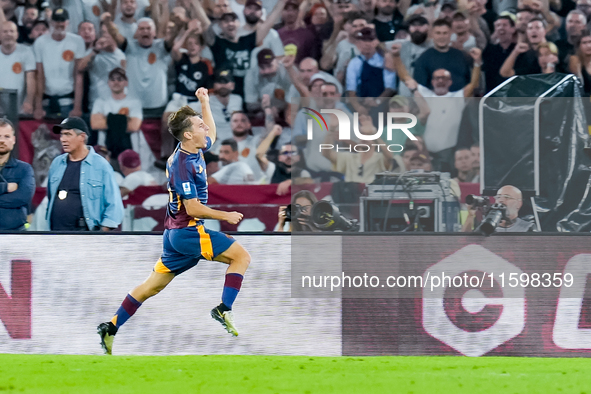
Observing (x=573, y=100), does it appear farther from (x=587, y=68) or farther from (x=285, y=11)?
(x=285, y=11)

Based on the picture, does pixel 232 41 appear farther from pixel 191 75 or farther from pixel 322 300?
pixel 322 300

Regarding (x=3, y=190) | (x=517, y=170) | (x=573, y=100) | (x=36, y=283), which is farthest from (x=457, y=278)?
(x=3, y=190)

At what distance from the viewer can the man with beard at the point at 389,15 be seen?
8.08m

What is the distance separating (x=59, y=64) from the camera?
8.01 meters

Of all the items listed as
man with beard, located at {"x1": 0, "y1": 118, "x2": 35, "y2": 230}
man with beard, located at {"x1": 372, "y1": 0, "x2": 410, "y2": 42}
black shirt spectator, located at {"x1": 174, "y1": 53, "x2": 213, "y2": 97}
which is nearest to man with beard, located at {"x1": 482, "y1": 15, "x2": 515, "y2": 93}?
man with beard, located at {"x1": 372, "y1": 0, "x2": 410, "y2": 42}

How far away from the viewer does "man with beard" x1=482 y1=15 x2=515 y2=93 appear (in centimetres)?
767

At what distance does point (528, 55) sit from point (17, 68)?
5.35m

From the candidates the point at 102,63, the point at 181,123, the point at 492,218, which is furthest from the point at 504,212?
the point at 102,63

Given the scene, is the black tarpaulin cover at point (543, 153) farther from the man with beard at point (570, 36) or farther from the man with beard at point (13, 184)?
the man with beard at point (13, 184)

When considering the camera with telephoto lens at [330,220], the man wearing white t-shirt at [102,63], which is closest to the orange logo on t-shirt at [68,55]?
the man wearing white t-shirt at [102,63]

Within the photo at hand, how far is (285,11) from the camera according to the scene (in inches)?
324

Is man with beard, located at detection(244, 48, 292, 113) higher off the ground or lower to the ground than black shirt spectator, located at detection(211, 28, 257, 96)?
lower

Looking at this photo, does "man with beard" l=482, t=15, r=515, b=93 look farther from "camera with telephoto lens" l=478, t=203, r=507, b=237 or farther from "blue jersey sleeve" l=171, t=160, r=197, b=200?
"blue jersey sleeve" l=171, t=160, r=197, b=200

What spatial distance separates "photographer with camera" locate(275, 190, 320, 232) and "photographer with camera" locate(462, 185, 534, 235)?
44.8 inches
